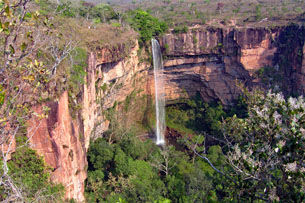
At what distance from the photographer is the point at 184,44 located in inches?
723

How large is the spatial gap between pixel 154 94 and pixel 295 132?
16.2 metres

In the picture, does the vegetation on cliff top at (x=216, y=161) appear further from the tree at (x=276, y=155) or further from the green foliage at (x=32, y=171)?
the green foliage at (x=32, y=171)

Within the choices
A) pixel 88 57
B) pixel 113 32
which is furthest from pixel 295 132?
pixel 113 32

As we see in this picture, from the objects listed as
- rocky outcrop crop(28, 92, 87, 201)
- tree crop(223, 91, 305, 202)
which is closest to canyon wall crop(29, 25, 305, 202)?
rocky outcrop crop(28, 92, 87, 201)

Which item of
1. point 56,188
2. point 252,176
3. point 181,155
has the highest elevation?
point 252,176

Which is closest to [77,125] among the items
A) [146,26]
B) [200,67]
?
[146,26]

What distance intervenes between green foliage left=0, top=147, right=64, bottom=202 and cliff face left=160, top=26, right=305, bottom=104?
13.1m

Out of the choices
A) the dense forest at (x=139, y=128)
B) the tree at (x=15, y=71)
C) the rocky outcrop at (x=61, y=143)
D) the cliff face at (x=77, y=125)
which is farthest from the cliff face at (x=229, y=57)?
the tree at (x=15, y=71)

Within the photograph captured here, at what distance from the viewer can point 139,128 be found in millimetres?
18125

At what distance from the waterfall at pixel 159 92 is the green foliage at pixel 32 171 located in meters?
11.0

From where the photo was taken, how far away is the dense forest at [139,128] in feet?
10.3

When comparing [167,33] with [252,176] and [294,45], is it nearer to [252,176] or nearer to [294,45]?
[294,45]

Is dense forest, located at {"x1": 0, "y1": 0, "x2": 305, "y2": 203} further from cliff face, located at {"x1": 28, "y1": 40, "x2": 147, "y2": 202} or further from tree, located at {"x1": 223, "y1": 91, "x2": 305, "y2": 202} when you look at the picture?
cliff face, located at {"x1": 28, "y1": 40, "x2": 147, "y2": 202}

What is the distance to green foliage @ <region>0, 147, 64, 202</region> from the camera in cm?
661
